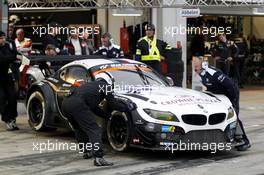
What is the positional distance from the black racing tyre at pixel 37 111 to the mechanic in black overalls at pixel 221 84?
286 centimetres

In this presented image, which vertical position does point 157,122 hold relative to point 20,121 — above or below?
above

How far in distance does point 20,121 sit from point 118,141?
431 cm

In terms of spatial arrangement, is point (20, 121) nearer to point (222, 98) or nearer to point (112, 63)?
point (112, 63)

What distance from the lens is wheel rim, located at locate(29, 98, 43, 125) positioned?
10919 millimetres

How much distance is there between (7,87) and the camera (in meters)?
11.5

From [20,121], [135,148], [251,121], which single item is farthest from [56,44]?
[135,148]

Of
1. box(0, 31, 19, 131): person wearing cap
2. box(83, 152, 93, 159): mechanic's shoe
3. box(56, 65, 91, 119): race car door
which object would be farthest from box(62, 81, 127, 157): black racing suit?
box(0, 31, 19, 131): person wearing cap

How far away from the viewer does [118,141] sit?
9.07 meters

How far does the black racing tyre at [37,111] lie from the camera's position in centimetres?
1065

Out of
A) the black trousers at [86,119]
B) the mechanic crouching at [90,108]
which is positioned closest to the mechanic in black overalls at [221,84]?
the mechanic crouching at [90,108]

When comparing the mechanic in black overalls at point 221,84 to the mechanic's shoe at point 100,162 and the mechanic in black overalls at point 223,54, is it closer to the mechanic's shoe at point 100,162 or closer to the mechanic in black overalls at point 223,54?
the mechanic's shoe at point 100,162

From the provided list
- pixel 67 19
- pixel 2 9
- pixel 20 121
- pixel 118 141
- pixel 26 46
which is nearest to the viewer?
pixel 118 141

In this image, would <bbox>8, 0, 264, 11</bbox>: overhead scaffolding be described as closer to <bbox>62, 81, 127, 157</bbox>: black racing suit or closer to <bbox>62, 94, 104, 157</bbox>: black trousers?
<bbox>62, 81, 127, 157</bbox>: black racing suit

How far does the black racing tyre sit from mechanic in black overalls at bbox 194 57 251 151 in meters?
2.86
